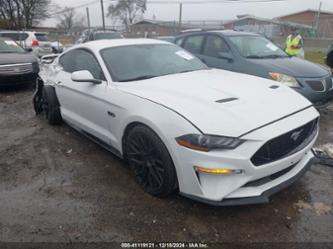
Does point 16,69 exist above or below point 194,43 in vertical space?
below

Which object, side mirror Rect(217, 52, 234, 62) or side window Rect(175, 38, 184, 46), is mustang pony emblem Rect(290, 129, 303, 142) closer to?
side mirror Rect(217, 52, 234, 62)

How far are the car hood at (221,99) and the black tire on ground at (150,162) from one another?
0.36m

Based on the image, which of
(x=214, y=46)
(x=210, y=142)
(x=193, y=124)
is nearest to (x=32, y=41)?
(x=214, y=46)

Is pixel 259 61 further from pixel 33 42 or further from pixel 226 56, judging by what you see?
pixel 33 42

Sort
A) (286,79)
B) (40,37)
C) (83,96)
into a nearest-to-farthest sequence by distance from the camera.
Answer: (83,96) → (286,79) → (40,37)

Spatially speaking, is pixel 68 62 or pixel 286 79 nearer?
pixel 68 62

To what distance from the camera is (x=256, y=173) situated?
2352 mm

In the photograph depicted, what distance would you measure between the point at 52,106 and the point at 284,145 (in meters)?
3.75

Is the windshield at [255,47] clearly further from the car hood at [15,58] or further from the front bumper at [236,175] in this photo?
the car hood at [15,58]

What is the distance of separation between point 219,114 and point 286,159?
2.37 ft

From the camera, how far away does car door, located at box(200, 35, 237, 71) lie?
571 cm

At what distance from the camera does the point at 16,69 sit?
7605 mm

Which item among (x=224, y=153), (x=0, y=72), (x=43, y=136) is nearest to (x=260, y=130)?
(x=224, y=153)

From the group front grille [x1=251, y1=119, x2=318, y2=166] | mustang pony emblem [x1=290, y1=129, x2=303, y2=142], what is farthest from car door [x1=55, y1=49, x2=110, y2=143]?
mustang pony emblem [x1=290, y1=129, x2=303, y2=142]
